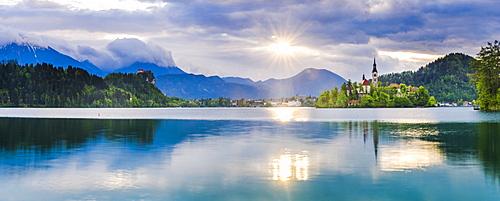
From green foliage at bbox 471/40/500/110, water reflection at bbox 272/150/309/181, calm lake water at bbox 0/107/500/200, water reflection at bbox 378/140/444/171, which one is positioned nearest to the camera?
calm lake water at bbox 0/107/500/200

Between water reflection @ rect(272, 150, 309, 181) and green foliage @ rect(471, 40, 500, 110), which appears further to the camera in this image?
green foliage @ rect(471, 40, 500, 110)

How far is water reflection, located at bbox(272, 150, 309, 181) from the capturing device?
70.6 ft

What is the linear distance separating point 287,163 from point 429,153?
1123cm

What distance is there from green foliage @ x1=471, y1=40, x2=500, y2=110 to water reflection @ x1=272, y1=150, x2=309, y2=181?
121 m

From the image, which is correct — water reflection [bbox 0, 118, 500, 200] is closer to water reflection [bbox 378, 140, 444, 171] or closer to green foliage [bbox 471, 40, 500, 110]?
water reflection [bbox 378, 140, 444, 171]

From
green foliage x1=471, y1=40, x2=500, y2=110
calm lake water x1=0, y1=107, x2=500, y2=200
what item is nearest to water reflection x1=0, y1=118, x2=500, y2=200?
calm lake water x1=0, y1=107, x2=500, y2=200

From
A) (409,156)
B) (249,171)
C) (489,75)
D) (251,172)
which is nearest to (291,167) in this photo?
(249,171)

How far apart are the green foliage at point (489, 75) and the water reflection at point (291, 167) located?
121 m

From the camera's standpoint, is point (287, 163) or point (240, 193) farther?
point (287, 163)

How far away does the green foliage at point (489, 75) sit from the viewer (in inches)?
5162

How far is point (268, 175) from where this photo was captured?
22172mm

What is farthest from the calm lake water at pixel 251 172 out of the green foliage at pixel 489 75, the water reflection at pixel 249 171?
the green foliage at pixel 489 75

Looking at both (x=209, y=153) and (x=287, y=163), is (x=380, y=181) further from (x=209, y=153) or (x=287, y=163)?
(x=209, y=153)

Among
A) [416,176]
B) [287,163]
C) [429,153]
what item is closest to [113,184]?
[287,163]
